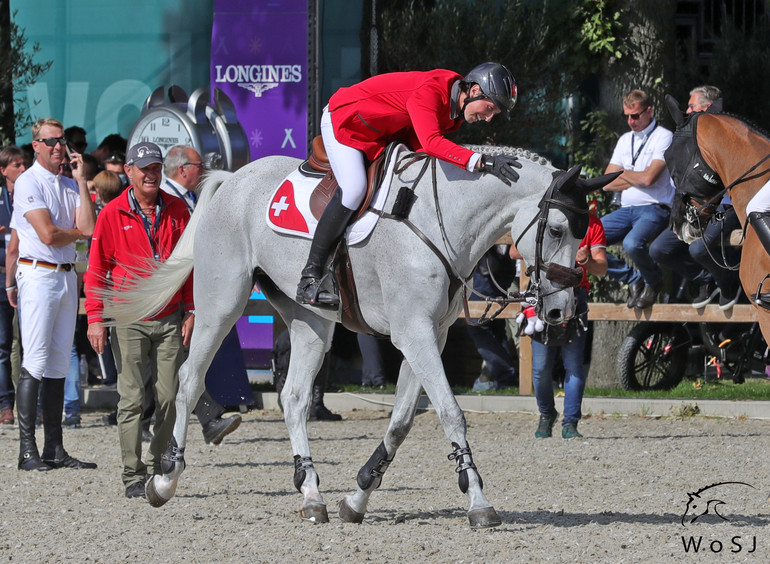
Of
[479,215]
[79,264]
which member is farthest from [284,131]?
[479,215]

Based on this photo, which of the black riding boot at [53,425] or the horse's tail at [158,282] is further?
the black riding boot at [53,425]

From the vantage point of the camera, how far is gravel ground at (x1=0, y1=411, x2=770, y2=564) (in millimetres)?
5789

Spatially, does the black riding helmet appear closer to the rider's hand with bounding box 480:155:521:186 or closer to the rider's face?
the rider's face

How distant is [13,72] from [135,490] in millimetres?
8011

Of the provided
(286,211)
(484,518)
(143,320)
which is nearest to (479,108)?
(286,211)

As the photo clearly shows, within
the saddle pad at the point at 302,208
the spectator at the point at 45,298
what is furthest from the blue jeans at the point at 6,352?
the saddle pad at the point at 302,208

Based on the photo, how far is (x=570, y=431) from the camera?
994 cm

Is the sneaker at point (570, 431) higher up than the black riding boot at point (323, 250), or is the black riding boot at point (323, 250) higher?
the black riding boot at point (323, 250)

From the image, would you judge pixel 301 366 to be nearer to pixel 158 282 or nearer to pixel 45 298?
pixel 158 282

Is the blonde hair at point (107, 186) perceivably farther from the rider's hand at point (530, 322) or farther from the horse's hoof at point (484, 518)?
the horse's hoof at point (484, 518)

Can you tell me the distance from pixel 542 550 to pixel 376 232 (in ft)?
6.02

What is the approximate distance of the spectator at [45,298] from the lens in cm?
841

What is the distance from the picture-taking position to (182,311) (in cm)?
786

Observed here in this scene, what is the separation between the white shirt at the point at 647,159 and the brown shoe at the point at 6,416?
5832 millimetres
